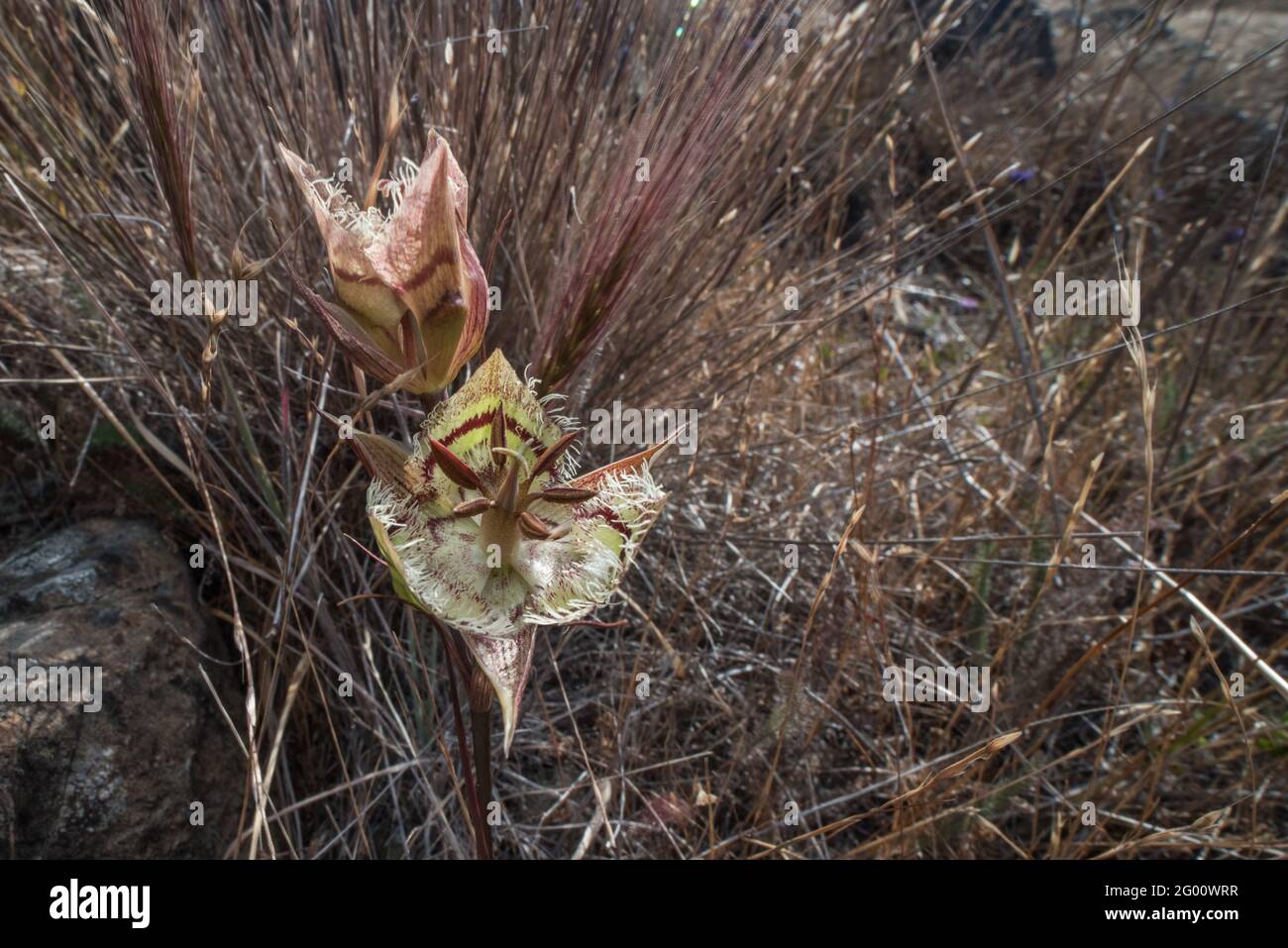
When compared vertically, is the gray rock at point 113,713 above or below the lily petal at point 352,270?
below

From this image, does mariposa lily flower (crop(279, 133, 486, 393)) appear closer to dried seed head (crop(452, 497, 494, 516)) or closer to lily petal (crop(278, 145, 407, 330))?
lily petal (crop(278, 145, 407, 330))

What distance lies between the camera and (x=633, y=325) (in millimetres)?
1428

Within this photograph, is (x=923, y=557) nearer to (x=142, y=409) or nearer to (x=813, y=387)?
(x=813, y=387)
